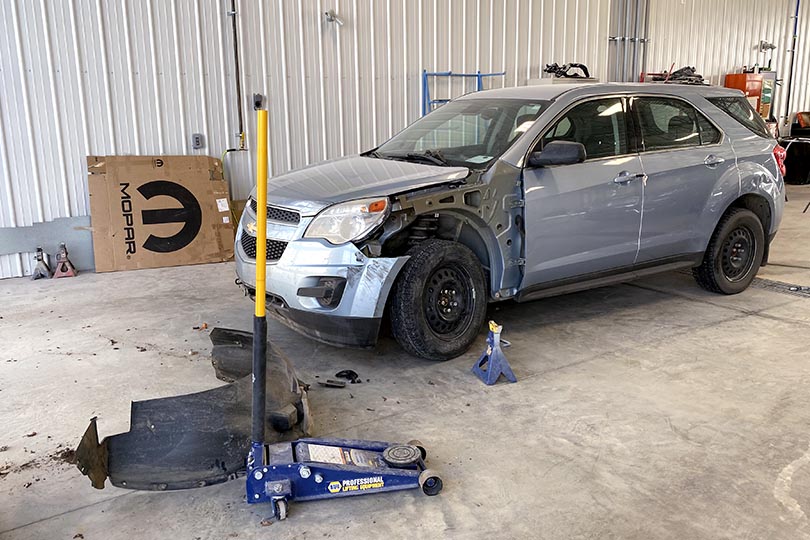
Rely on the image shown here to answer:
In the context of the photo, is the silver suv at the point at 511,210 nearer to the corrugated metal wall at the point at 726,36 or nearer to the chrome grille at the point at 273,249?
the chrome grille at the point at 273,249

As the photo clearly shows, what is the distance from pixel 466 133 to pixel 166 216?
12.2 ft

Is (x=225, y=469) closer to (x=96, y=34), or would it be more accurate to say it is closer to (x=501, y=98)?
(x=501, y=98)

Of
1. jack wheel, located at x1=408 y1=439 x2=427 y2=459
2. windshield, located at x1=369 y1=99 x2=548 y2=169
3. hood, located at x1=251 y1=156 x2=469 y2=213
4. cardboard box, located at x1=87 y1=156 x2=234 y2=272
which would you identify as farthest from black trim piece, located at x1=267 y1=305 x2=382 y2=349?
cardboard box, located at x1=87 y1=156 x2=234 y2=272

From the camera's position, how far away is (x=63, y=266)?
6.51 metres

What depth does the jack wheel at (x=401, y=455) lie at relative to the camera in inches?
109

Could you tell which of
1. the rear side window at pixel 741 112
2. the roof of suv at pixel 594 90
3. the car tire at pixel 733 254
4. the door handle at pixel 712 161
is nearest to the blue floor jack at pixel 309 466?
the roof of suv at pixel 594 90

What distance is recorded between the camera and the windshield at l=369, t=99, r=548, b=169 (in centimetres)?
437

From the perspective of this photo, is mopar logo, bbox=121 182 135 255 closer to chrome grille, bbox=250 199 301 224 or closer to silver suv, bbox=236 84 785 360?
silver suv, bbox=236 84 785 360

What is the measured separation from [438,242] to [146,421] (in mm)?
1897

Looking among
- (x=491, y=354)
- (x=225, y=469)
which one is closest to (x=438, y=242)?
(x=491, y=354)

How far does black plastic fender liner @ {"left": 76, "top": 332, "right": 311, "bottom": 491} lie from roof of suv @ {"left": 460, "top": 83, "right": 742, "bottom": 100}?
266cm

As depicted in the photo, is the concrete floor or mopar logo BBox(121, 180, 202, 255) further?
mopar logo BBox(121, 180, 202, 255)

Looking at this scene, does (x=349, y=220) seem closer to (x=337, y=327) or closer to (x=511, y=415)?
(x=337, y=327)

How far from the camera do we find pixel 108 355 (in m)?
4.33
